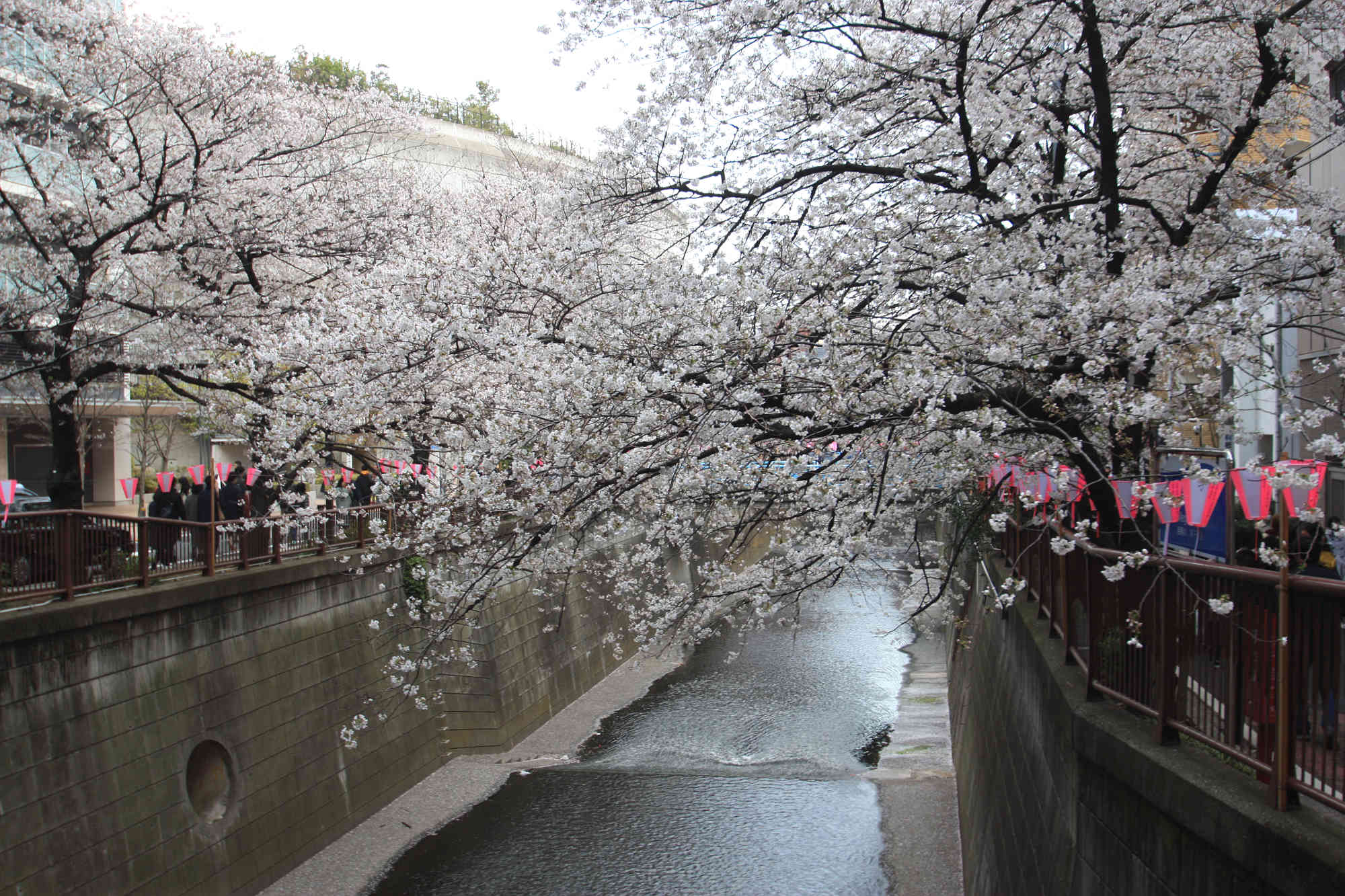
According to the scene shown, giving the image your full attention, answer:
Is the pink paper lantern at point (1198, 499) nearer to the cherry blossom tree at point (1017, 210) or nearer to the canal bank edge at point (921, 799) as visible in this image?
the cherry blossom tree at point (1017, 210)

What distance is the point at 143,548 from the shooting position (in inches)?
411

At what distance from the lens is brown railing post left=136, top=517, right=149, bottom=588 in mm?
10438

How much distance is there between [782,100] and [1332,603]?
18.8 feet

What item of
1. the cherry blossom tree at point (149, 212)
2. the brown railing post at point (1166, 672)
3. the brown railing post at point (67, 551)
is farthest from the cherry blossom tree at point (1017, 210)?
the cherry blossom tree at point (149, 212)

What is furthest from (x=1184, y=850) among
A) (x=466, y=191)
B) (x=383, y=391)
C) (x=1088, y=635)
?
(x=466, y=191)

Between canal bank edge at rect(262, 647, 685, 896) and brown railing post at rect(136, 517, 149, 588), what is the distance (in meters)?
4.11

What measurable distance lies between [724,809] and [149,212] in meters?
11.6

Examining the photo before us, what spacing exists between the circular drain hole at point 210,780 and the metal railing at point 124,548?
80.8 inches

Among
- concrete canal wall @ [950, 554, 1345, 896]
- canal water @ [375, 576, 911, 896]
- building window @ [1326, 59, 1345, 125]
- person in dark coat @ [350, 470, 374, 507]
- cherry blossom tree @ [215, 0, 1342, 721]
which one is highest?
building window @ [1326, 59, 1345, 125]

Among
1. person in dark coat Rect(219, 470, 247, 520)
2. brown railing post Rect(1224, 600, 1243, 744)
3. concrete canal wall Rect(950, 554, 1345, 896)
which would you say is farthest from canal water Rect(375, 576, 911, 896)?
brown railing post Rect(1224, 600, 1243, 744)

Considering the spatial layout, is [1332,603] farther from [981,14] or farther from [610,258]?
[610,258]

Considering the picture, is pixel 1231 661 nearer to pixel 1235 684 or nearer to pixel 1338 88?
pixel 1235 684

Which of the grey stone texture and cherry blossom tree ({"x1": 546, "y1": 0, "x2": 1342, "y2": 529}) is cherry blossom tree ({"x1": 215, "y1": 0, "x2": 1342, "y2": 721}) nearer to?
cherry blossom tree ({"x1": 546, "y1": 0, "x2": 1342, "y2": 529})

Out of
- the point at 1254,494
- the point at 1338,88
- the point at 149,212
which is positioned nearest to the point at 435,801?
the point at 149,212
